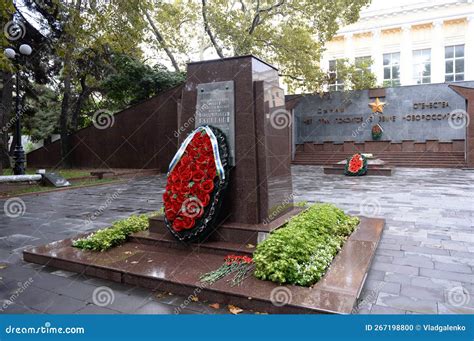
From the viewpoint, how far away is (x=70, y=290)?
3.74 meters

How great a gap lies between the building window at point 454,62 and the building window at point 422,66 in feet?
4.41

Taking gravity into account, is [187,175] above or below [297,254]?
above

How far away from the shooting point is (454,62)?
31.0 meters

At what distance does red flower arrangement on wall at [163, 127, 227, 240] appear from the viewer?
14.6 ft

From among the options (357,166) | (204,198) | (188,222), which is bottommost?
(357,166)

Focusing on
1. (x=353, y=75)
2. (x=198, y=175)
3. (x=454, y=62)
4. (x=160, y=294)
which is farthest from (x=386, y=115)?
(x=160, y=294)

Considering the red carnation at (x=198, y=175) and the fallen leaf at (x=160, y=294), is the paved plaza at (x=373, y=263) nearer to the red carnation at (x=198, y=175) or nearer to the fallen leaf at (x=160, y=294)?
the fallen leaf at (x=160, y=294)

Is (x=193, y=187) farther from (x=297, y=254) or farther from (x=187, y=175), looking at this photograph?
(x=297, y=254)

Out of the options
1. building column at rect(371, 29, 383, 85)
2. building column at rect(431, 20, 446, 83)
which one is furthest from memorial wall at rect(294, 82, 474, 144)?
building column at rect(371, 29, 383, 85)

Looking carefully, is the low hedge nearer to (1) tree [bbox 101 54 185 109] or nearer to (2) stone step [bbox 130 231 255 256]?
(2) stone step [bbox 130 231 255 256]

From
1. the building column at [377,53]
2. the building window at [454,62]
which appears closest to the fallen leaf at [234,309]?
the building window at [454,62]

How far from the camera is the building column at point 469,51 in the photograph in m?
30.3

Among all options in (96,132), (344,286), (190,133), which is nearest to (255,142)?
(190,133)

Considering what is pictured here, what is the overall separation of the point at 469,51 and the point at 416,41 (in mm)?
4206
